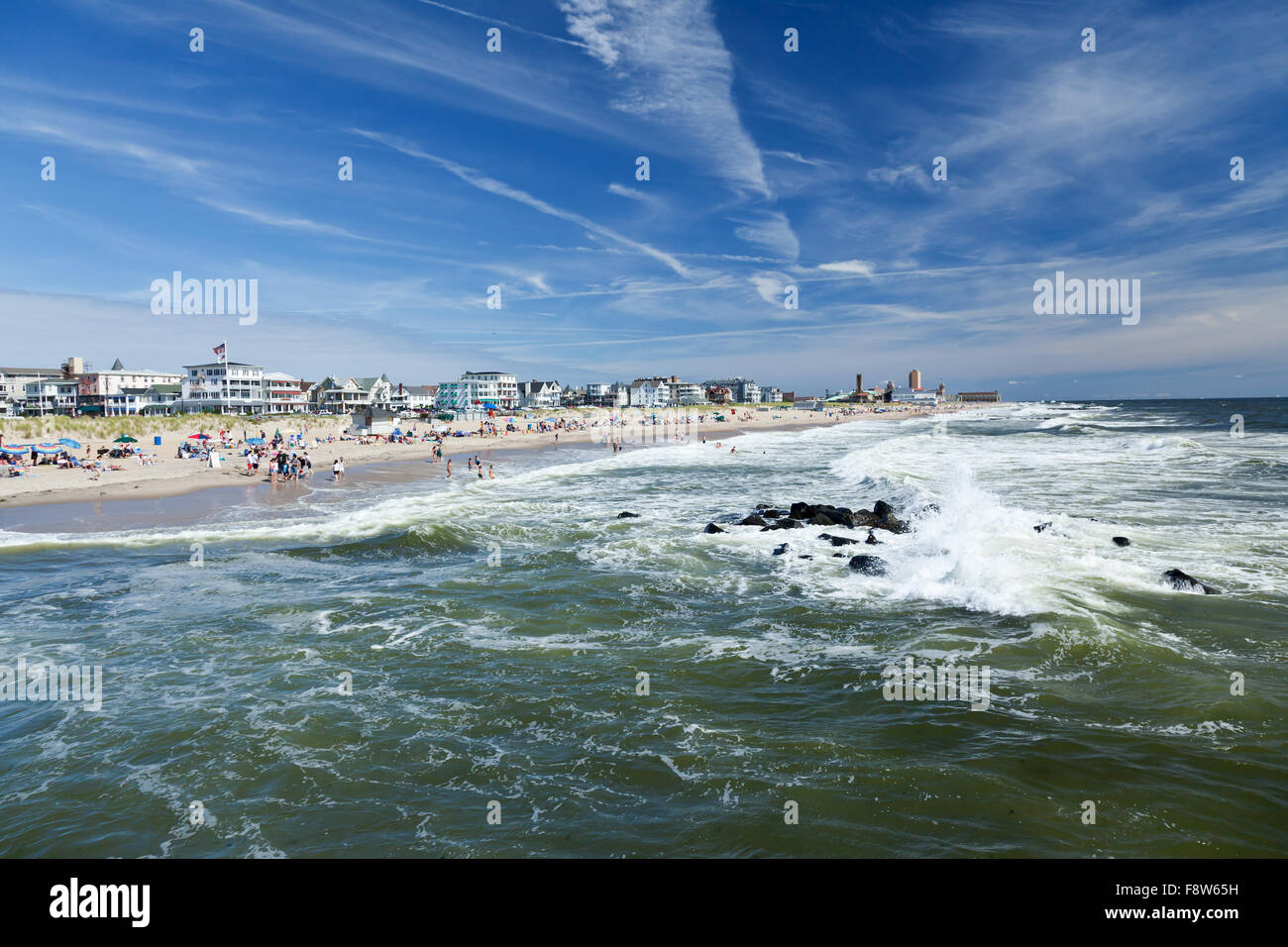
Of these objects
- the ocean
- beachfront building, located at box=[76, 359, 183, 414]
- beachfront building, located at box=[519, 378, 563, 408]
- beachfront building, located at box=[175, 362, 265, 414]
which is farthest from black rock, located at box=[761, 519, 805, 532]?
beachfront building, located at box=[519, 378, 563, 408]

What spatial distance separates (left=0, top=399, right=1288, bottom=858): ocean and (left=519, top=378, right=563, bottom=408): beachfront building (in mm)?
162074

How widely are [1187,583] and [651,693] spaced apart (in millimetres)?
14752

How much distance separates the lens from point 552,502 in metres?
34.8

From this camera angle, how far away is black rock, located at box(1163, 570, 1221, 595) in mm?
16125

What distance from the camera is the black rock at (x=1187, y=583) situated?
1612cm

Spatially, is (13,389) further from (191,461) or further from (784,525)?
(784,525)

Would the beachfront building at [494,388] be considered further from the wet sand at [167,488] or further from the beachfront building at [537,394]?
the wet sand at [167,488]

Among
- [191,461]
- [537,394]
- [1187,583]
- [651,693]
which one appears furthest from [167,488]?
[537,394]

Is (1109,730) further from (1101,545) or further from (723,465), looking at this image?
(723,465)

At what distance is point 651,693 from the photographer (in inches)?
455
